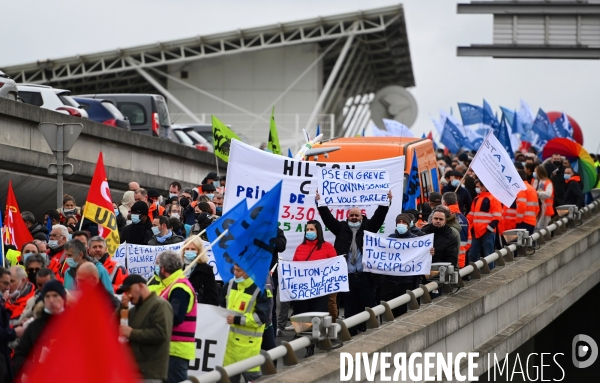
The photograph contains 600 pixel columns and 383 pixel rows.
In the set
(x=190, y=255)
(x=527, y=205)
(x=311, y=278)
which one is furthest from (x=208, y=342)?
(x=527, y=205)

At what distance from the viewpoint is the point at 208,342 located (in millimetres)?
11383

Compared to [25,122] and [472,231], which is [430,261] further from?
[25,122]

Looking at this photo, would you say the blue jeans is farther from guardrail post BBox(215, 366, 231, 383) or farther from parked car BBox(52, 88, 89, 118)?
parked car BBox(52, 88, 89, 118)

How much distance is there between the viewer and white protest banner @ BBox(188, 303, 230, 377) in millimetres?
11352

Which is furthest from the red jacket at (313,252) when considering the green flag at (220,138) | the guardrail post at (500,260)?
A: the green flag at (220,138)

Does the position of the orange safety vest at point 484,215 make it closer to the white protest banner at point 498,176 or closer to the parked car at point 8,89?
the white protest banner at point 498,176

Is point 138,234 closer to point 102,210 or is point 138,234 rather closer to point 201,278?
point 102,210

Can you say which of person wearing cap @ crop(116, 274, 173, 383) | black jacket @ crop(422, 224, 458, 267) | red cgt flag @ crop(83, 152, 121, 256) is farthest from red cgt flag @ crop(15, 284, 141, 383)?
black jacket @ crop(422, 224, 458, 267)

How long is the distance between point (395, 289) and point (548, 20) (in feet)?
58.9

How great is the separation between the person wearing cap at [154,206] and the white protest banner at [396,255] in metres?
3.69

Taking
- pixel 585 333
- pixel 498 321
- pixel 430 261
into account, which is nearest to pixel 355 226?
pixel 430 261

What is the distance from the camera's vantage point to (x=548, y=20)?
1253 inches

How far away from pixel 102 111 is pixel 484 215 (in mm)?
13077

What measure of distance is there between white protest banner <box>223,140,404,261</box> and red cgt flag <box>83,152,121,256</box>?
150cm
